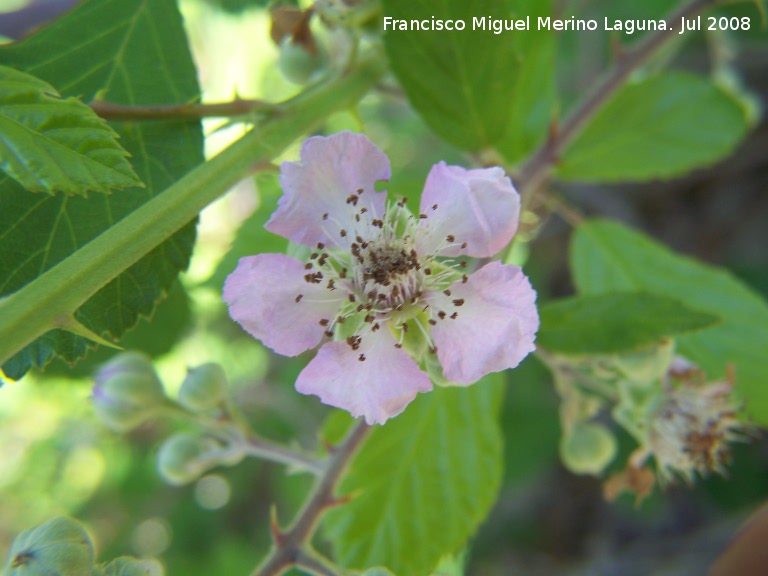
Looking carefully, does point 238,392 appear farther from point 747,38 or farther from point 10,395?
point 747,38

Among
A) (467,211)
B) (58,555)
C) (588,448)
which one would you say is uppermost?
(467,211)

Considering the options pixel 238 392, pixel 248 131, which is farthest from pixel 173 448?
pixel 238 392

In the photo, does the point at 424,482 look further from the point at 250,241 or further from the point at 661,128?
the point at 661,128

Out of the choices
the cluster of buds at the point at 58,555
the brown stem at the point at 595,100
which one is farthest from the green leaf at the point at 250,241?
the cluster of buds at the point at 58,555

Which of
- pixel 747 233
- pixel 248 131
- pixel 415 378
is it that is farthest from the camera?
pixel 747 233

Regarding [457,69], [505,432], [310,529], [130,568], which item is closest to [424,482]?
[310,529]

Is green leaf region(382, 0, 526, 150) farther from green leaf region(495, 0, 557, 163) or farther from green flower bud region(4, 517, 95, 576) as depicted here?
green flower bud region(4, 517, 95, 576)

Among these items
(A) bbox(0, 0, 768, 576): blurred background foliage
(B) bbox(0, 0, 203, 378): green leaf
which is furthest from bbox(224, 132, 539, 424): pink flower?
(A) bbox(0, 0, 768, 576): blurred background foliage
